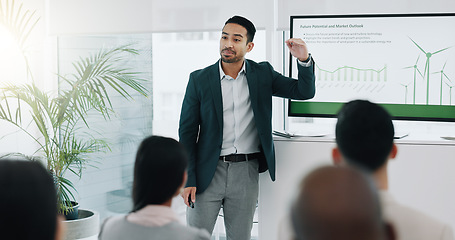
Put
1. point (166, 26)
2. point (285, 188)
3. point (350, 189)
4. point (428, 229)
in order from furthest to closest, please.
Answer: point (166, 26), point (285, 188), point (428, 229), point (350, 189)

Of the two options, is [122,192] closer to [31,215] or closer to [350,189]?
[31,215]

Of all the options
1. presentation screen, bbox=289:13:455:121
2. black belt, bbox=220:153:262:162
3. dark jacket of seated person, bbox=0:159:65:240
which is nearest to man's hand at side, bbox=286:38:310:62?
presentation screen, bbox=289:13:455:121

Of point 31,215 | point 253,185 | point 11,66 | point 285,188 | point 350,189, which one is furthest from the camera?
point 11,66

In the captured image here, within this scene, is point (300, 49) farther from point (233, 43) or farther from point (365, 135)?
point (365, 135)

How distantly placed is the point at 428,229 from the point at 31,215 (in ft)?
3.24

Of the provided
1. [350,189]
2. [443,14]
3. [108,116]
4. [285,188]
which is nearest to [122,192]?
[108,116]

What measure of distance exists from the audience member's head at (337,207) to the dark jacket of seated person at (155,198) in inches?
26.5

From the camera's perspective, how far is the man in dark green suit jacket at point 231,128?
3.16m

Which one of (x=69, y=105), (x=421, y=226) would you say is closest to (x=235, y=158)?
(x=69, y=105)

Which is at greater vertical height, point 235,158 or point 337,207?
point 337,207

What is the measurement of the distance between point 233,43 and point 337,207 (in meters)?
2.30

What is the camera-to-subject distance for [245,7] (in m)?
3.85

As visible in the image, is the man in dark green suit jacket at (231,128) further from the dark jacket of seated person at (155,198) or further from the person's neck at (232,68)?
the dark jacket of seated person at (155,198)

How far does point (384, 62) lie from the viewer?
3.45 metres
